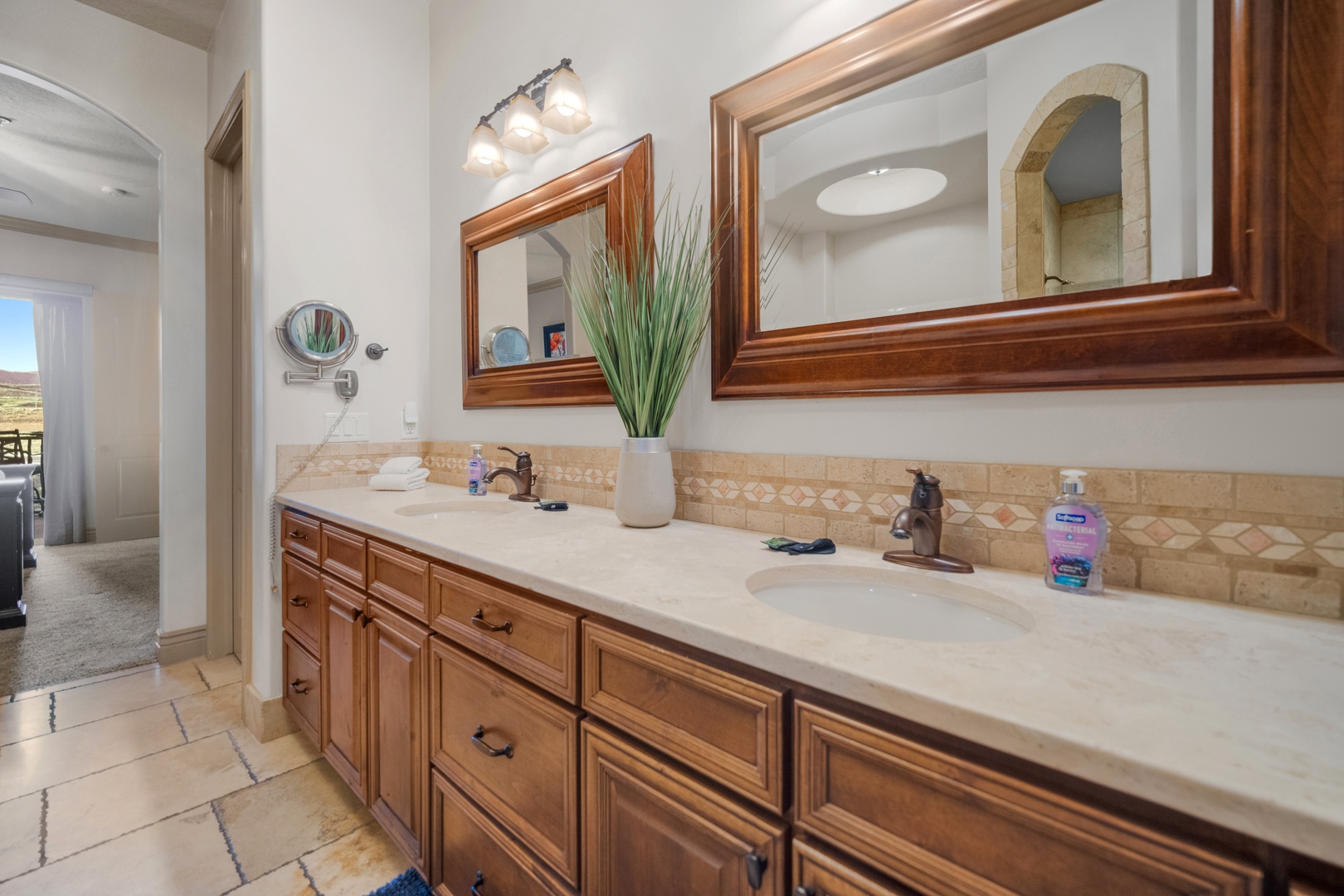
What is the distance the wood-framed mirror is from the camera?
162cm

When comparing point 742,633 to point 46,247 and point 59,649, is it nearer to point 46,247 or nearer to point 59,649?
point 59,649

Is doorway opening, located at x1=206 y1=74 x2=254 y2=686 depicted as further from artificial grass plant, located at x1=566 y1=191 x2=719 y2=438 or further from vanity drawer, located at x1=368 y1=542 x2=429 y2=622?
artificial grass plant, located at x1=566 y1=191 x2=719 y2=438

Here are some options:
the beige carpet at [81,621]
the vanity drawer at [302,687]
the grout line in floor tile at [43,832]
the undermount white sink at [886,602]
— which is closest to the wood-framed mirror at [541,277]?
the undermount white sink at [886,602]

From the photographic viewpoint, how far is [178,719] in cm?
207

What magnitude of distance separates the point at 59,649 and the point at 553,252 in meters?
3.14

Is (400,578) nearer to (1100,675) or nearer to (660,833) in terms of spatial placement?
(660,833)

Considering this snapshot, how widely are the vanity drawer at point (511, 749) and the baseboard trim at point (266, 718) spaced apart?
1.23 metres

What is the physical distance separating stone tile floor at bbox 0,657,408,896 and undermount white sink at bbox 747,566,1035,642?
1.27 meters

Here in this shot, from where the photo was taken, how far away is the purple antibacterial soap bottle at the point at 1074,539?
0.81 meters

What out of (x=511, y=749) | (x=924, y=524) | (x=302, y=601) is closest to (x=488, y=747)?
(x=511, y=749)

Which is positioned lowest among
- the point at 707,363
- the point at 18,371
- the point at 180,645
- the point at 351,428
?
the point at 180,645

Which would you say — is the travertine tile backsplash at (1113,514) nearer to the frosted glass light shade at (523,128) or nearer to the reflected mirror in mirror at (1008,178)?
the reflected mirror in mirror at (1008,178)

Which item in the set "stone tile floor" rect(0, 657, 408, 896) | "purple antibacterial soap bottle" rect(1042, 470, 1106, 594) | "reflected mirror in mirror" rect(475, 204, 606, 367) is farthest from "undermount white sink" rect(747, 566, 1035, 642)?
"stone tile floor" rect(0, 657, 408, 896)

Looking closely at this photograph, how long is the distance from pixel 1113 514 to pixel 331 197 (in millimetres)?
2602
